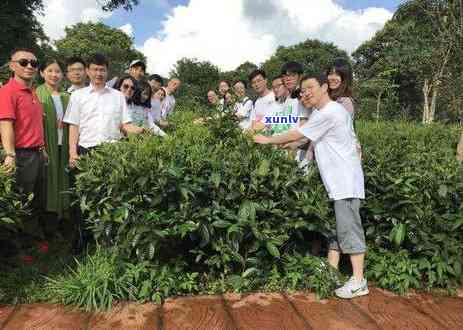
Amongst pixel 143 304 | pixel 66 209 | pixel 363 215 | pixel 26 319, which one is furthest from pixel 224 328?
pixel 66 209

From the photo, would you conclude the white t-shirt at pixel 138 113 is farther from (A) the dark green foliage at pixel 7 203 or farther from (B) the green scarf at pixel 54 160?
(A) the dark green foliage at pixel 7 203

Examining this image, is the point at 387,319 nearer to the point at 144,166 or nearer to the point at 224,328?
the point at 224,328

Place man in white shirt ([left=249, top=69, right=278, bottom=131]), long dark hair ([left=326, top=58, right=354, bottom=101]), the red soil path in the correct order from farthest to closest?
man in white shirt ([left=249, top=69, right=278, bottom=131]) < long dark hair ([left=326, top=58, right=354, bottom=101]) < the red soil path

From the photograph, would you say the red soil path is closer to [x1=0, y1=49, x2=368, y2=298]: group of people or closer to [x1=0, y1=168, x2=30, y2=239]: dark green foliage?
[x1=0, y1=49, x2=368, y2=298]: group of people

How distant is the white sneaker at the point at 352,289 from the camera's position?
3.62m

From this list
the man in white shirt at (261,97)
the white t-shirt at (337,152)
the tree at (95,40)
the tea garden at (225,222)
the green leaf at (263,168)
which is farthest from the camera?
the tree at (95,40)

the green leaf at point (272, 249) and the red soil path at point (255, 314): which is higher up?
the green leaf at point (272, 249)

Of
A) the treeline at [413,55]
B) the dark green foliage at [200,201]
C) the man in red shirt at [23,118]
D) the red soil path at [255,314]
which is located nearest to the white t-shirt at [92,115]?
the man in red shirt at [23,118]

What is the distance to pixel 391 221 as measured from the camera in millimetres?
3898

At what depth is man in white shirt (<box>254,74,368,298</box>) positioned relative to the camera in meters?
3.65

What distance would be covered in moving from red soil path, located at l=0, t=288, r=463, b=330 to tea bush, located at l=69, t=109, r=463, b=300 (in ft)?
0.49

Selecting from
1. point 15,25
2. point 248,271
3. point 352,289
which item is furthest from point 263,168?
point 15,25

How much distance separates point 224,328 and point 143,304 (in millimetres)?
689

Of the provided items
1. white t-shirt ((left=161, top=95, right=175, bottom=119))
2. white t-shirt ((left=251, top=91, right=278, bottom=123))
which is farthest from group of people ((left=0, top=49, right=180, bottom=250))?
white t-shirt ((left=161, top=95, right=175, bottom=119))
